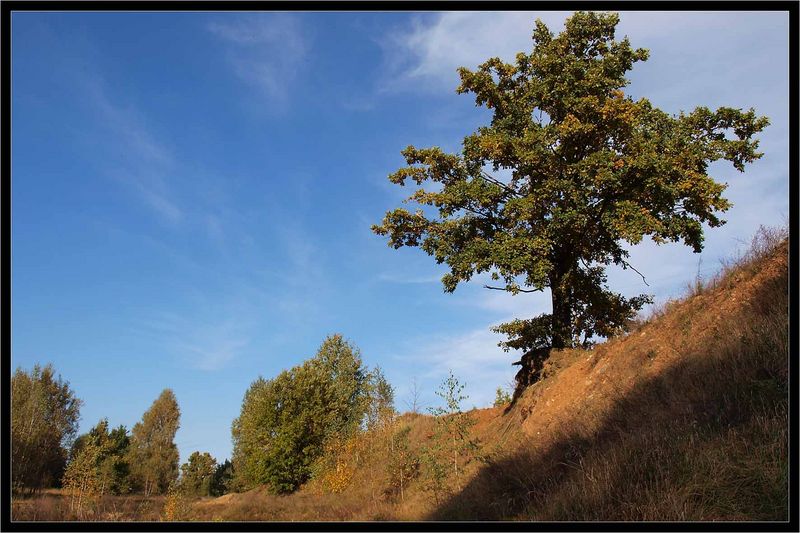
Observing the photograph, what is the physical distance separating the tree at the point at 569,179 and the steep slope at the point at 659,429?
311cm

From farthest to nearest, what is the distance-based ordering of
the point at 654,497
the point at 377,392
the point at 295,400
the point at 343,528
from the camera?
the point at 377,392 → the point at 295,400 → the point at 654,497 → the point at 343,528

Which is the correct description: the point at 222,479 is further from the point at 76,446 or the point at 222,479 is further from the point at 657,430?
the point at 657,430

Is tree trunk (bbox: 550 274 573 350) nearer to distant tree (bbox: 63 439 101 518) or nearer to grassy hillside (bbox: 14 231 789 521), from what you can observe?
grassy hillside (bbox: 14 231 789 521)

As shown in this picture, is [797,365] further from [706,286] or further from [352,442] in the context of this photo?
[352,442]

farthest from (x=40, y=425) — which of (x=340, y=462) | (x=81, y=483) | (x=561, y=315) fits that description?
(x=561, y=315)

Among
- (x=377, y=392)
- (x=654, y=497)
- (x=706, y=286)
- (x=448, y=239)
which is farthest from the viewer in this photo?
(x=377, y=392)

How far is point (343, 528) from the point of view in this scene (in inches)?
208

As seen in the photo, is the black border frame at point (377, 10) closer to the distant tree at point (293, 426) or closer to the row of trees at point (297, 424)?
the row of trees at point (297, 424)

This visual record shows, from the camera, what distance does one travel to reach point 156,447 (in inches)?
3041

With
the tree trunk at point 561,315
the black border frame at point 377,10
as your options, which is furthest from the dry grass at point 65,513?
the tree trunk at point 561,315

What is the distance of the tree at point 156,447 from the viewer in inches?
2844

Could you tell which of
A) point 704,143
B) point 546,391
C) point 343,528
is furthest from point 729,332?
point 343,528

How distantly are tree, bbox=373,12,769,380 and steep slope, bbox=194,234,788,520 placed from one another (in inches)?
122

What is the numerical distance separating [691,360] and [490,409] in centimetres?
1576
